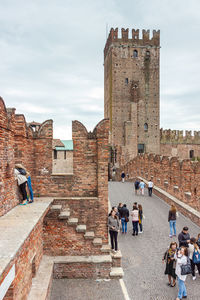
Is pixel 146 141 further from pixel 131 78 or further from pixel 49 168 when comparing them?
pixel 49 168

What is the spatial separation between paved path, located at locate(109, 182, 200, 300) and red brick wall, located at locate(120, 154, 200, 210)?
1.46 metres

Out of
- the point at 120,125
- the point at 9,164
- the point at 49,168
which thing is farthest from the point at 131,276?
the point at 120,125

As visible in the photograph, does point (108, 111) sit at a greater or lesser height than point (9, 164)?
greater

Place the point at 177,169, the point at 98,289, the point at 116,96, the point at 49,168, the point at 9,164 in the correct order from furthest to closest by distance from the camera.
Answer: the point at 116,96
the point at 177,169
the point at 49,168
the point at 98,289
the point at 9,164

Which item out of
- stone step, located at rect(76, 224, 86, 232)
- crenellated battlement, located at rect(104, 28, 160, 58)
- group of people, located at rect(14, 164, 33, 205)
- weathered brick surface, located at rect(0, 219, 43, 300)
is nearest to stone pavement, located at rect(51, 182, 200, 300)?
stone step, located at rect(76, 224, 86, 232)

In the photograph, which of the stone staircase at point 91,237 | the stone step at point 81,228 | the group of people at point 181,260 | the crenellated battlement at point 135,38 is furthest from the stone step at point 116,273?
the crenellated battlement at point 135,38

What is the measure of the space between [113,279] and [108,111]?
41309mm

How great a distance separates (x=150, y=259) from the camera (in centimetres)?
939

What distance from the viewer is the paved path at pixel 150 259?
7.54 meters

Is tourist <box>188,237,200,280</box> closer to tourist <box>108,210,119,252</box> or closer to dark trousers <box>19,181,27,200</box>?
tourist <box>108,210,119,252</box>

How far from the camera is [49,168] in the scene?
894 centimetres

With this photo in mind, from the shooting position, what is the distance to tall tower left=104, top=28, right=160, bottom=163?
44.7m

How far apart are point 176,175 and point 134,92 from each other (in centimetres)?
3020

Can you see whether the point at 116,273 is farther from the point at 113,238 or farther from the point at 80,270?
the point at 113,238
